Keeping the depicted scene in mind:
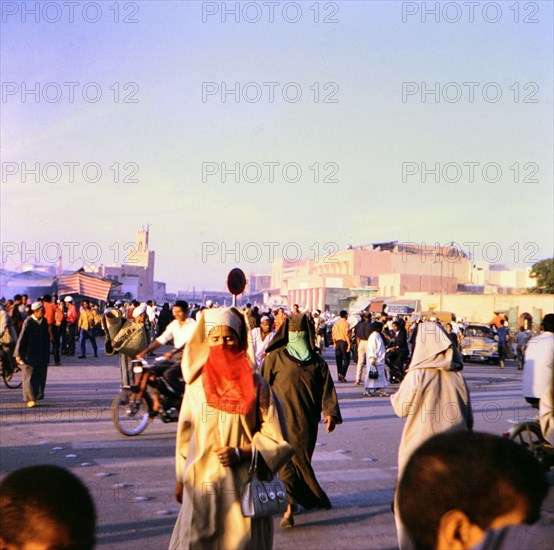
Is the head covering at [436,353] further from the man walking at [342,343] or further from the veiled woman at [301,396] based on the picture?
the man walking at [342,343]

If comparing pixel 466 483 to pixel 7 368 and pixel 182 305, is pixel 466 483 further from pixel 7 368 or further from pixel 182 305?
pixel 7 368

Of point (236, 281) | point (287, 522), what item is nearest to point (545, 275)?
point (236, 281)

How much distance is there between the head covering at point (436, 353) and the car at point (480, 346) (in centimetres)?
2475

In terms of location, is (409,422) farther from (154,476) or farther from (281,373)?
(154,476)

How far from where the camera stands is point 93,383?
17.0 meters

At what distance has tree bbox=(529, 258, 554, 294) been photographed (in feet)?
204

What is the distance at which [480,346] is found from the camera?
30.1m

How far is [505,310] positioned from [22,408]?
154 feet

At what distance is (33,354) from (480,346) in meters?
20.8

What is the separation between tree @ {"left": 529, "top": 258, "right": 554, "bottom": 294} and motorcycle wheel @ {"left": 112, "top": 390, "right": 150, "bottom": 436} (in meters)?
56.2

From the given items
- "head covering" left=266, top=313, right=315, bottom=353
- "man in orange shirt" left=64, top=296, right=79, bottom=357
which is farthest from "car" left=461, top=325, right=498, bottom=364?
"head covering" left=266, top=313, right=315, bottom=353

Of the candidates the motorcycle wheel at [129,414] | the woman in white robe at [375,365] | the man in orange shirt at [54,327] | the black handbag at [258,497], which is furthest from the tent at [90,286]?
the black handbag at [258,497]

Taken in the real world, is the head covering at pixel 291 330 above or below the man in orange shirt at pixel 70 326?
above

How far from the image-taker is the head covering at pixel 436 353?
5.77 m
